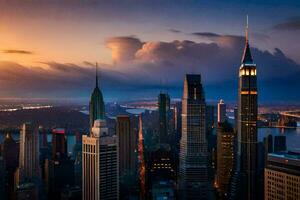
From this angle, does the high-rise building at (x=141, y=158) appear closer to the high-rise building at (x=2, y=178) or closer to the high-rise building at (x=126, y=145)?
the high-rise building at (x=126, y=145)

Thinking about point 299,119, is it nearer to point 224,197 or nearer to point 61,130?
point 224,197

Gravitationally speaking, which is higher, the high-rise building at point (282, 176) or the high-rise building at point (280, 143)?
the high-rise building at point (280, 143)

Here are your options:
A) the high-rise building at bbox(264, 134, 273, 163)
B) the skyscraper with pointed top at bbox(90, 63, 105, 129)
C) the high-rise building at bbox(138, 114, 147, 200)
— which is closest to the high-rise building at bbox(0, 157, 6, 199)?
the skyscraper with pointed top at bbox(90, 63, 105, 129)

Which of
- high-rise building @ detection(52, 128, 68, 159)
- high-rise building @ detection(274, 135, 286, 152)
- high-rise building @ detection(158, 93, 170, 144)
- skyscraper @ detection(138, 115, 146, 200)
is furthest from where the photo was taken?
high-rise building @ detection(158, 93, 170, 144)

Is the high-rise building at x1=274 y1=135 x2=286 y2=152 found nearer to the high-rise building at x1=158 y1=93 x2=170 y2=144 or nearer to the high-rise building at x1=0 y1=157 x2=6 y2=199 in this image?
the high-rise building at x1=158 y1=93 x2=170 y2=144

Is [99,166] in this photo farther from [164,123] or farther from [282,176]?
[164,123]

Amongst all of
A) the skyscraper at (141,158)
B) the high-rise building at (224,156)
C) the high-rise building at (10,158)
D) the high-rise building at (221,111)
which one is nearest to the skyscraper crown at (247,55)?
the high-rise building at (221,111)
